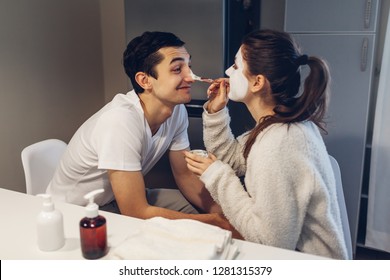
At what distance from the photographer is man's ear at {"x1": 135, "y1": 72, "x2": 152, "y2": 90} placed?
1644mm

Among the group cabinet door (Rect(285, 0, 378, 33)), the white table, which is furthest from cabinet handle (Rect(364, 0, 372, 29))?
the white table

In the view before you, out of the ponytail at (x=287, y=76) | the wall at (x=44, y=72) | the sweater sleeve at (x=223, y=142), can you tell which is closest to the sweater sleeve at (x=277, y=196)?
the ponytail at (x=287, y=76)

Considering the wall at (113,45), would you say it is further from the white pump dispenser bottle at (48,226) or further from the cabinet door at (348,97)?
the white pump dispenser bottle at (48,226)

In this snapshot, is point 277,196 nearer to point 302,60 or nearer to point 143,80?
point 302,60

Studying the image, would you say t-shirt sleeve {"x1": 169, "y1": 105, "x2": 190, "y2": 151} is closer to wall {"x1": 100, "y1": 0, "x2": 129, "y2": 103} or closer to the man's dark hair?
the man's dark hair

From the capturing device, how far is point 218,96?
5.23 ft

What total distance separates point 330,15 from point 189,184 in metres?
1.03

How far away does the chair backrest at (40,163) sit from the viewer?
5.19 ft

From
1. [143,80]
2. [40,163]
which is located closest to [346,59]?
[143,80]

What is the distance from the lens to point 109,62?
3.08 metres

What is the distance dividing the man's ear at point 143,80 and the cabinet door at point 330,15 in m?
0.85

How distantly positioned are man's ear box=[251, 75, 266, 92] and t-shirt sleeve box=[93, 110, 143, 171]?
0.44m

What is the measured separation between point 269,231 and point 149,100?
75 cm

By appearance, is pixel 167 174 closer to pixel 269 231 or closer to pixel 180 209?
pixel 180 209
